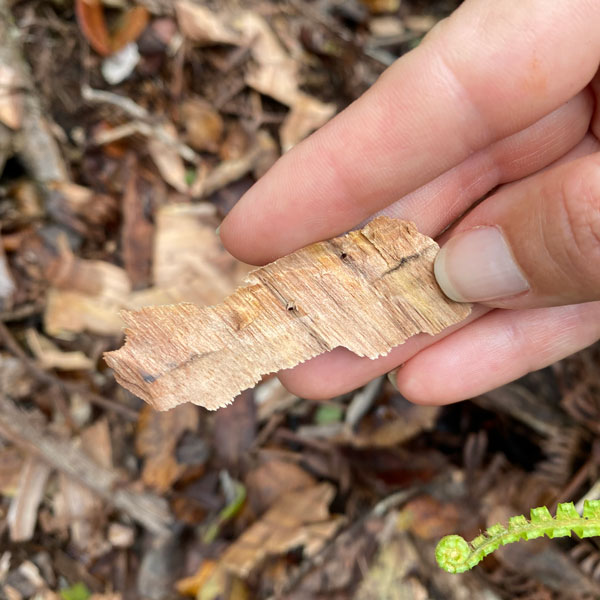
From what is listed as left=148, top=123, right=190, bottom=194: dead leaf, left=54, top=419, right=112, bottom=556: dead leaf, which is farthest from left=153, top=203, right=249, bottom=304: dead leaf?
left=54, top=419, right=112, bottom=556: dead leaf

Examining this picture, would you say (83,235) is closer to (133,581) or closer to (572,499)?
(133,581)

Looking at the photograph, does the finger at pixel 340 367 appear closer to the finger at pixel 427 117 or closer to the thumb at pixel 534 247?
the thumb at pixel 534 247

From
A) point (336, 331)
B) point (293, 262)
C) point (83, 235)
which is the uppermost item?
point (293, 262)

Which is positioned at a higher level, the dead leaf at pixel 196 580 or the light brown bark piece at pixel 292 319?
the light brown bark piece at pixel 292 319

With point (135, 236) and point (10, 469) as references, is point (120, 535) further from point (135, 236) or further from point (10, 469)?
point (135, 236)

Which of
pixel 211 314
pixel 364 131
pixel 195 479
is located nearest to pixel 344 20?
pixel 364 131

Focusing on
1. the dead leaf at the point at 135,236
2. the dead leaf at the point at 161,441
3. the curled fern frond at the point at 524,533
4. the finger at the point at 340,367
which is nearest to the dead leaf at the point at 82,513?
the dead leaf at the point at 161,441
